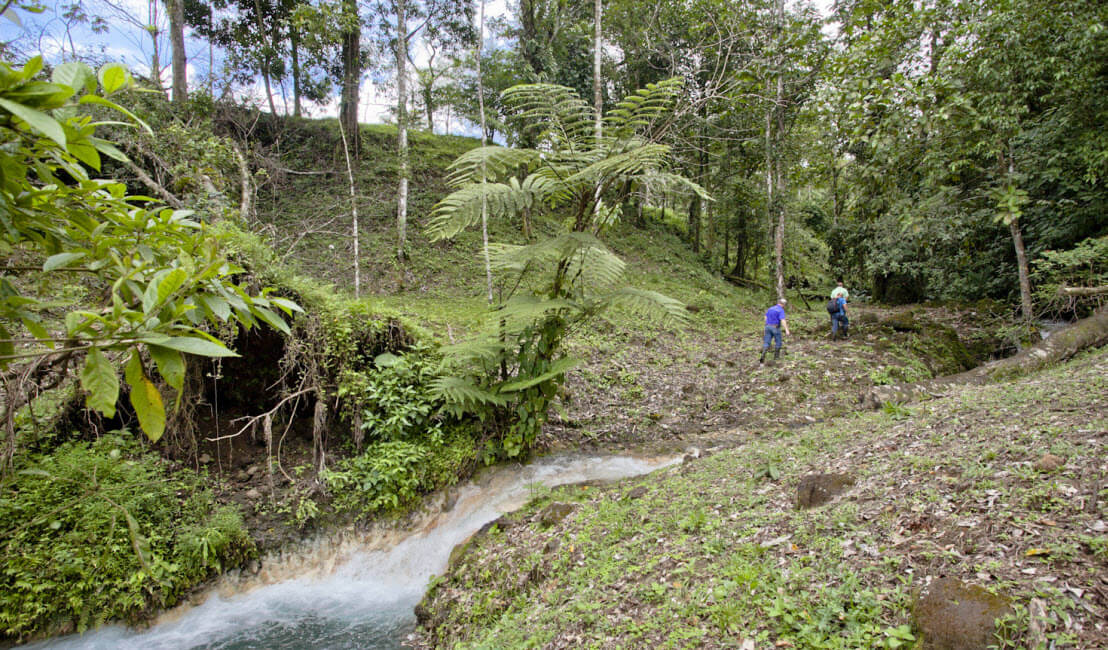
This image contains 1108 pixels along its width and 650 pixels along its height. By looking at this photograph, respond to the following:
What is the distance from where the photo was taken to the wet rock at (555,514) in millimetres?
5465

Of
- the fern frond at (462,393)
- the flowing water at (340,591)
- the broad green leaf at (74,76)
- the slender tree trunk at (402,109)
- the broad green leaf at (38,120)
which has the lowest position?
the flowing water at (340,591)

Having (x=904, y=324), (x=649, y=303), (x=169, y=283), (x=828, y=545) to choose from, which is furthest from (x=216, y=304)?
(x=904, y=324)

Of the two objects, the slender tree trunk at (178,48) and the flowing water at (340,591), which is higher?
the slender tree trunk at (178,48)

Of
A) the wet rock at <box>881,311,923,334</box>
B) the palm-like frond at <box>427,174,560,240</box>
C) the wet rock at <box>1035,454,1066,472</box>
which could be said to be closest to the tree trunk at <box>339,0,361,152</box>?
the palm-like frond at <box>427,174,560,240</box>

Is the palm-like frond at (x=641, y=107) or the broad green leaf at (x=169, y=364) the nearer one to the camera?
the broad green leaf at (x=169, y=364)

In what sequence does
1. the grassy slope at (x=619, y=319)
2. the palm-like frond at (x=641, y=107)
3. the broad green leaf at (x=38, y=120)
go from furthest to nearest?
A: 1. the grassy slope at (x=619, y=319)
2. the palm-like frond at (x=641, y=107)
3. the broad green leaf at (x=38, y=120)

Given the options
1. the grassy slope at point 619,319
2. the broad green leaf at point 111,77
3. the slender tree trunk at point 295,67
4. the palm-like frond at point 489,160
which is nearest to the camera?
the broad green leaf at point 111,77

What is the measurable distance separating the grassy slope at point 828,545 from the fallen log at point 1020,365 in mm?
2191

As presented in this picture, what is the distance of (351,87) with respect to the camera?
18938 millimetres

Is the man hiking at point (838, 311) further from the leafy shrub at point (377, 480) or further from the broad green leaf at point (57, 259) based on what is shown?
the broad green leaf at point (57, 259)

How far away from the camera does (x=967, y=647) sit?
2443 mm

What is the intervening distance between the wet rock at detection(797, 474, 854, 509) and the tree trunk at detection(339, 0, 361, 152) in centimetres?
1941

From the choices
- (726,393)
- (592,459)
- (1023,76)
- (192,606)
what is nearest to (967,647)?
(592,459)

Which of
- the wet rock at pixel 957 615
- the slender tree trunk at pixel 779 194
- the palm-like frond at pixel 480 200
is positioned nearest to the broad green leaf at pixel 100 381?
the wet rock at pixel 957 615
